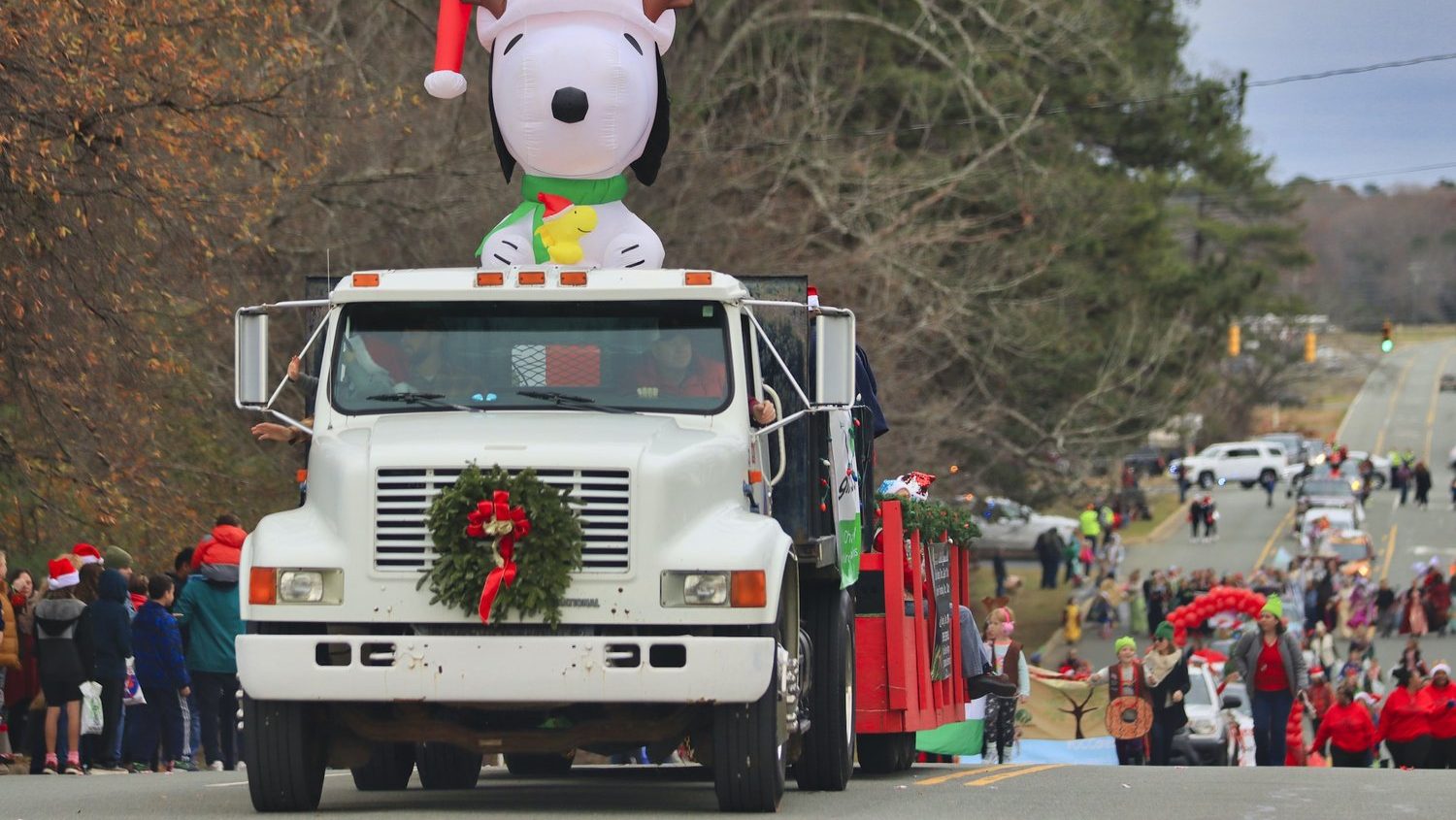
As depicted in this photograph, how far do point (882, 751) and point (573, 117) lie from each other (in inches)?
176

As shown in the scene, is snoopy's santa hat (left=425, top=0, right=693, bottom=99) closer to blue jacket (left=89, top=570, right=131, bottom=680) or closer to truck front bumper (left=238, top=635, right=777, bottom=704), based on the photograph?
blue jacket (left=89, top=570, right=131, bottom=680)

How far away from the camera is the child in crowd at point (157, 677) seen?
16.0 metres

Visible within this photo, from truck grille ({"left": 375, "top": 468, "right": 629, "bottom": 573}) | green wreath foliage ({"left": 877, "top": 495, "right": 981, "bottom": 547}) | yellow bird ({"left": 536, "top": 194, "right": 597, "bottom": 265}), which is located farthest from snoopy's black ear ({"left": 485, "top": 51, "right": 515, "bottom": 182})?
truck grille ({"left": 375, "top": 468, "right": 629, "bottom": 573})

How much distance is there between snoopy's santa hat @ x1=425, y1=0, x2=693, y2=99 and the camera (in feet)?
45.1

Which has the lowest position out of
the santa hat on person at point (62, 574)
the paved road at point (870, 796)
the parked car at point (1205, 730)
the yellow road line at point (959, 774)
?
the parked car at point (1205, 730)

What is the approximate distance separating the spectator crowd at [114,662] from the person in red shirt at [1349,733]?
1001 centimetres

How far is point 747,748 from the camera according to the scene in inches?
399

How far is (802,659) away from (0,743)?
7385 millimetres

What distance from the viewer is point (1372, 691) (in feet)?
102

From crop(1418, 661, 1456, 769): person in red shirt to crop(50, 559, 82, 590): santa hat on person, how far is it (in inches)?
451

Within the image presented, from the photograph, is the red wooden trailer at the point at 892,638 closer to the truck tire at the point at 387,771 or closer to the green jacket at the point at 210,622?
the truck tire at the point at 387,771

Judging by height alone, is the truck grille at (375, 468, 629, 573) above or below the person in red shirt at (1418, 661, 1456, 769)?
above

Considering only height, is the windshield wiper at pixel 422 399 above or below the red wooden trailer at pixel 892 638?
above

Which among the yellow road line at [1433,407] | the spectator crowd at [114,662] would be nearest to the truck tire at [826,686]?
the spectator crowd at [114,662]
